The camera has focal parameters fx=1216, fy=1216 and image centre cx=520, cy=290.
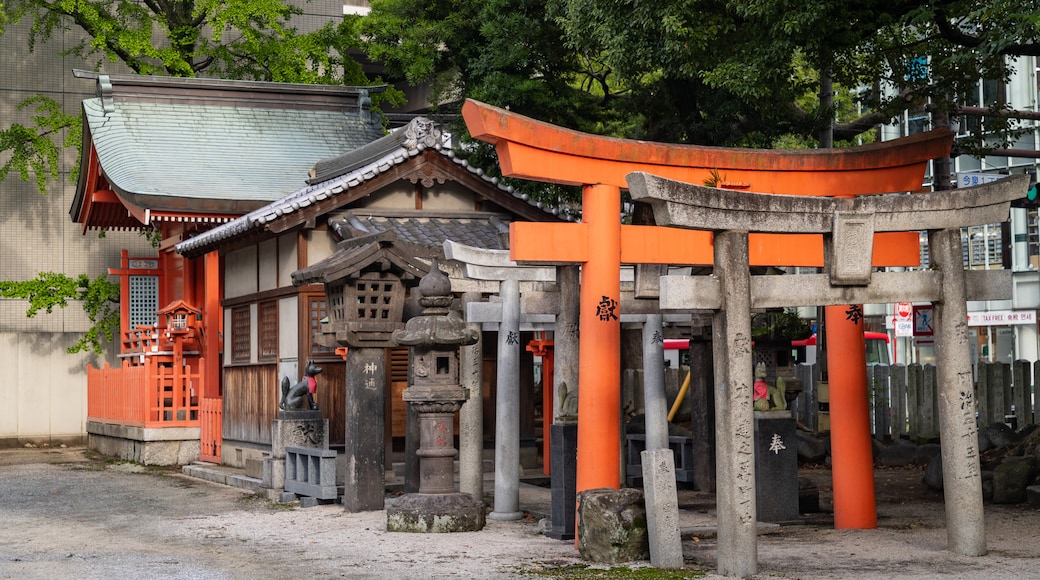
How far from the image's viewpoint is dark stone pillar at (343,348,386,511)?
15.0 m

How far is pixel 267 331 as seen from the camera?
66.3ft

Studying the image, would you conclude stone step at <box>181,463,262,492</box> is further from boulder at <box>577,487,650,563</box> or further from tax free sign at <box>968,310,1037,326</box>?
tax free sign at <box>968,310,1037,326</box>

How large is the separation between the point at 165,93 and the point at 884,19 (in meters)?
16.8

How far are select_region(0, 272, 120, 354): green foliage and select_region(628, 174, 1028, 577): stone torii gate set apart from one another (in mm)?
21470

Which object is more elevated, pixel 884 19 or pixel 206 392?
pixel 884 19

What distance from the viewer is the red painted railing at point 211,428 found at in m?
22.2

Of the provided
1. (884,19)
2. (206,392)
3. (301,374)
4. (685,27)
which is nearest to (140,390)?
(206,392)

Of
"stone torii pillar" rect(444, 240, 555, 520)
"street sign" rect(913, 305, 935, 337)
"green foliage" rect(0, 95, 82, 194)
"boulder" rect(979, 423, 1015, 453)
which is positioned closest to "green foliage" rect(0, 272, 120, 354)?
"green foliage" rect(0, 95, 82, 194)

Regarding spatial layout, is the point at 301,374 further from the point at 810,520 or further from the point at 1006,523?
the point at 1006,523

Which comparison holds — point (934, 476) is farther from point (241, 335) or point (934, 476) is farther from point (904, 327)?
point (904, 327)

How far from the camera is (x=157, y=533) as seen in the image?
13.5 m

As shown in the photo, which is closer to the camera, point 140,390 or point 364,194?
point 364,194

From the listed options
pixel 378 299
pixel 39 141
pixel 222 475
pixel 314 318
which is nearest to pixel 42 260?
pixel 39 141

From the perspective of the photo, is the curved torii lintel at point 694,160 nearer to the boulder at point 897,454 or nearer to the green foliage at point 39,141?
the boulder at point 897,454
